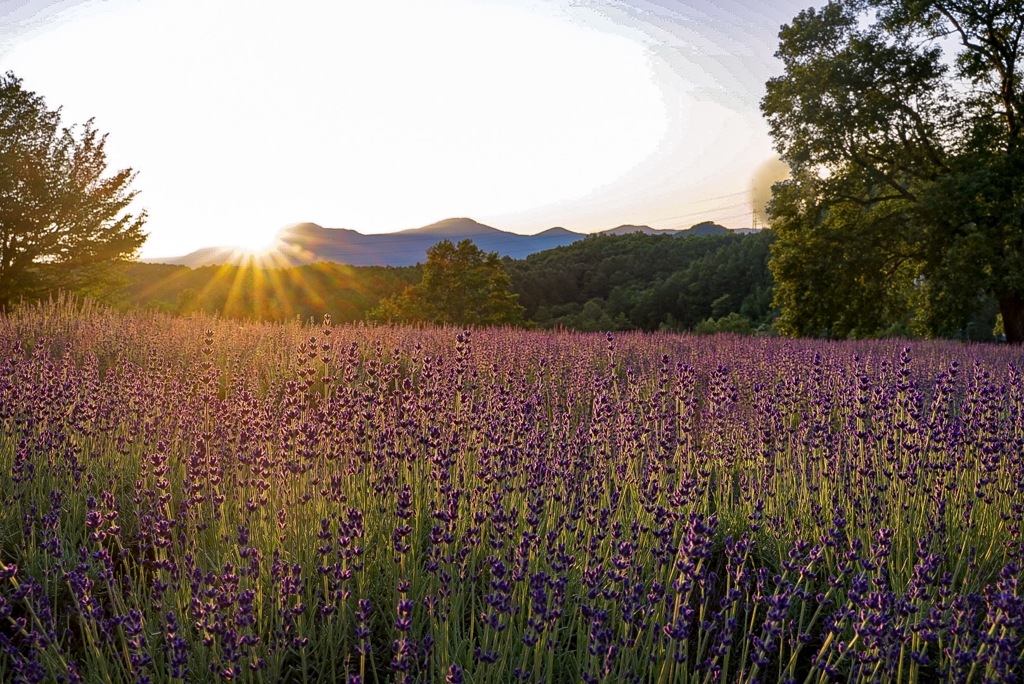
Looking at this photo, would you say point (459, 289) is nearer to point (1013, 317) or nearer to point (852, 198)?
point (852, 198)

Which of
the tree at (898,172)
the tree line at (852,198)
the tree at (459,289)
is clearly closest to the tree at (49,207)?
the tree line at (852,198)

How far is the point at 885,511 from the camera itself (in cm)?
375

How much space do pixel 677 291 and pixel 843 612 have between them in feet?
146

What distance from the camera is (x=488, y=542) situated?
3.33m

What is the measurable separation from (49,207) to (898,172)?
84.2 feet

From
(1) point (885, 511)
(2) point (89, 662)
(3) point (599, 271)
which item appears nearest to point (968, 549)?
(1) point (885, 511)

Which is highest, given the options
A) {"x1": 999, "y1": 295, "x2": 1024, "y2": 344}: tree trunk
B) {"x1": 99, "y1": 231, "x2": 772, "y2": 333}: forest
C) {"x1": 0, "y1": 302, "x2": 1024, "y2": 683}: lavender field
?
{"x1": 99, "y1": 231, "x2": 772, "y2": 333}: forest

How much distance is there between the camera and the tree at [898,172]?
17.7 metres

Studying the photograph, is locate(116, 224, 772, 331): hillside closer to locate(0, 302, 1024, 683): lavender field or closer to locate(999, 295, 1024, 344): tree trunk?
locate(999, 295, 1024, 344): tree trunk

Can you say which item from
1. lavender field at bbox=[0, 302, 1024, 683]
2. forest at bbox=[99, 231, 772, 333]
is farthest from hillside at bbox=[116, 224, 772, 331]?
lavender field at bbox=[0, 302, 1024, 683]

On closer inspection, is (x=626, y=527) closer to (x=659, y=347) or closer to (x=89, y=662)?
(x=89, y=662)

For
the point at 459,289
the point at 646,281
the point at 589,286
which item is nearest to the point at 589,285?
the point at 589,286

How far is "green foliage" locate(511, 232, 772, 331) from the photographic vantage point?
1705 inches

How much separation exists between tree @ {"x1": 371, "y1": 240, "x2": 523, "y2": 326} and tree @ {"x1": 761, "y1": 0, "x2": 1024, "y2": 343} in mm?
10712
